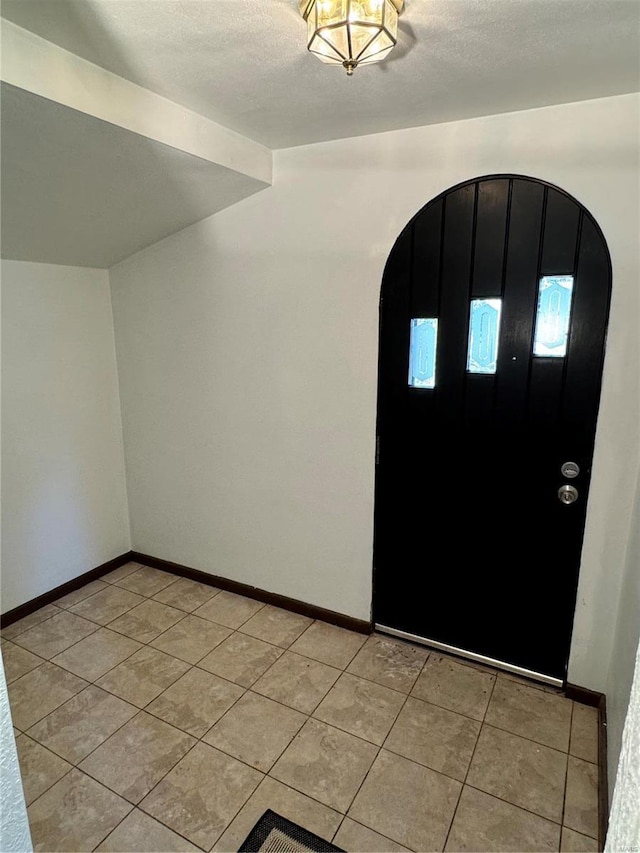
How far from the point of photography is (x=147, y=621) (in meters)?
2.58

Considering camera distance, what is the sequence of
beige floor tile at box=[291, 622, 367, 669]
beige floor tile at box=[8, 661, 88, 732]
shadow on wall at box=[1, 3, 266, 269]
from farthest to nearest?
beige floor tile at box=[291, 622, 367, 669] < beige floor tile at box=[8, 661, 88, 732] < shadow on wall at box=[1, 3, 266, 269]

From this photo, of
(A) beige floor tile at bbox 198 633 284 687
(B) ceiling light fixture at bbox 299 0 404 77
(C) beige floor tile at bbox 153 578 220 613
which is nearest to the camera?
(B) ceiling light fixture at bbox 299 0 404 77

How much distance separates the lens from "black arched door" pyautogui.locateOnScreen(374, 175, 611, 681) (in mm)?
1814

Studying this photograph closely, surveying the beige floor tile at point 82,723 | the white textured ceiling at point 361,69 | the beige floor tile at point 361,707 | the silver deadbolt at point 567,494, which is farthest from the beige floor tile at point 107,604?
the white textured ceiling at point 361,69

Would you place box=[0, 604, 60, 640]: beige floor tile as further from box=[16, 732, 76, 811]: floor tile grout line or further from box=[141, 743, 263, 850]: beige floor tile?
box=[141, 743, 263, 850]: beige floor tile

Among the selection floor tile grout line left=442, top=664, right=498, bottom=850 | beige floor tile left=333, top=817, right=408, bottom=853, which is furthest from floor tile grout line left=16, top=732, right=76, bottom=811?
floor tile grout line left=442, top=664, right=498, bottom=850

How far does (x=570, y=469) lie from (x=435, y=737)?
1193mm

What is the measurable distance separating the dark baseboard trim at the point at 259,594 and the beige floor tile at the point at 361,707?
1.12 feet

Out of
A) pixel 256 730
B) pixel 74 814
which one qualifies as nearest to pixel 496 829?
pixel 256 730

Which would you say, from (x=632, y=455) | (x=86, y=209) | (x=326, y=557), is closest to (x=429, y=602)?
(x=326, y=557)

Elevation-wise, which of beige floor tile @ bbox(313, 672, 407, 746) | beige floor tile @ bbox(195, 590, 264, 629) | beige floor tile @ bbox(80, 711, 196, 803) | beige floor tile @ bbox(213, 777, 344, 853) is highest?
beige floor tile @ bbox(195, 590, 264, 629)

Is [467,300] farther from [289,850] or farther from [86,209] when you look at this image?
[289,850]

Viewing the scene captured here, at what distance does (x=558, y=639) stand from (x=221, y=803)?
1493 millimetres

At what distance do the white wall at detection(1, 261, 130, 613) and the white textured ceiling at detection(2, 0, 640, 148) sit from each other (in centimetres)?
139
